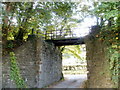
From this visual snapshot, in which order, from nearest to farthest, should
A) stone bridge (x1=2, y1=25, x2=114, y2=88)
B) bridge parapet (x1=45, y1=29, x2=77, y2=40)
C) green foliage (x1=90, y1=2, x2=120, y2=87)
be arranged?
green foliage (x1=90, y1=2, x2=120, y2=87), stone bridge (x1=2, y1=25, x2=114, y2=88), bridge parapet (x1=45, y1=29, x2=77, y2=40)

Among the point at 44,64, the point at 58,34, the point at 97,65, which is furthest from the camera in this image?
the point at 58,34

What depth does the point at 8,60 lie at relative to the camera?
744 centimetres

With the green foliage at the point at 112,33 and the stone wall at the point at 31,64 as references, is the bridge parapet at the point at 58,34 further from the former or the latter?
the green foliage at the point at 112,33

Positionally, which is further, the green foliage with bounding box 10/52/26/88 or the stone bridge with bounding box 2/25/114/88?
the green foliage with bounding box 10/52/26/88

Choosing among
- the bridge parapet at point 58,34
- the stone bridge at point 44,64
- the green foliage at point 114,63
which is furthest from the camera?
the bridge parapet at point 58,34

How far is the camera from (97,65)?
644cm

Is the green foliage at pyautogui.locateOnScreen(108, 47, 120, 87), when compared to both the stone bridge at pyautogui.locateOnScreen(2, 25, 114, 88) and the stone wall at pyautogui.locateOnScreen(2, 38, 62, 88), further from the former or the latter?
the stone wall at pyautogui.locateOnScreen(2, 38, 62, 88)

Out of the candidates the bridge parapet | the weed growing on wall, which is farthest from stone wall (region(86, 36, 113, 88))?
the bridge parapet

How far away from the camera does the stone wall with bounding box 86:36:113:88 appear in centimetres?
583

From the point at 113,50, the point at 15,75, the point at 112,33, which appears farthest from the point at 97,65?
the point at 15,75

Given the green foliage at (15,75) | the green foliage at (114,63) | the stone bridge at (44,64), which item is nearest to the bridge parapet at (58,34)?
the stone bridge at (44,64)

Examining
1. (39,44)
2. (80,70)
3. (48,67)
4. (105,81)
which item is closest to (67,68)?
(80,70)

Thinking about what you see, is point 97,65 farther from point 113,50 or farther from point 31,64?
point 31,64

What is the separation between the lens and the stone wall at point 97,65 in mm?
5832
